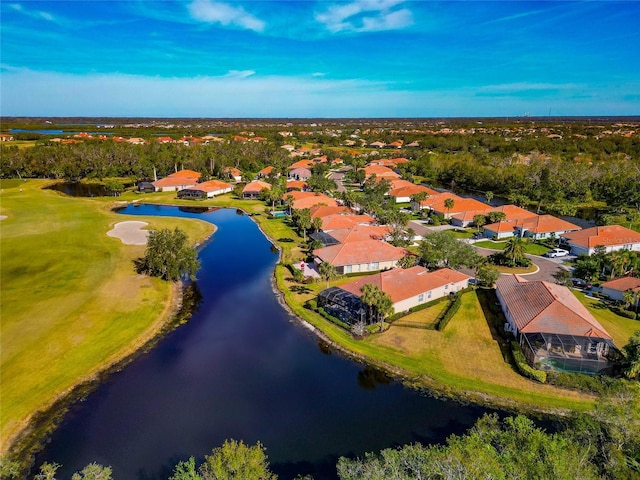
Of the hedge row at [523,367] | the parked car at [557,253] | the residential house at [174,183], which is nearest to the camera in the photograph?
the hedge row at [523,367]

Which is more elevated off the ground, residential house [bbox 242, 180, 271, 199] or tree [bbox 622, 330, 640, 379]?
tree [bbox 622, 330, 640, 379]

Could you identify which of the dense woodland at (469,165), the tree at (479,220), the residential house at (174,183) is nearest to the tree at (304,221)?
the tree at (479,220)

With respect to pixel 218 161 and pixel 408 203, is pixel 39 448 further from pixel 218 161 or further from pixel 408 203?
pixel 218 161

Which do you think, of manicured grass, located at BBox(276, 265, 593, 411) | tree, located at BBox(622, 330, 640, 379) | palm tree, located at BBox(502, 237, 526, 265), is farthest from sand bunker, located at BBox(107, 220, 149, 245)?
tree, located at BBox(622, 330, 640, 379)

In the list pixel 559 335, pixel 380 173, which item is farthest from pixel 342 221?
pixel 380 173

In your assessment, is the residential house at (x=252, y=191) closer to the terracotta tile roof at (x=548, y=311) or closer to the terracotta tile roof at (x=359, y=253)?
the terracotta tile roof at (x=359, y=253)

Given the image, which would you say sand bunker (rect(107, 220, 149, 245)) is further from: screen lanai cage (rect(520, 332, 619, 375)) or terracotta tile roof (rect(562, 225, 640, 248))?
terracotta tile roof (rect(562, 225, 640, 248))

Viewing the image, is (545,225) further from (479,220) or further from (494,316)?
(494,316)
